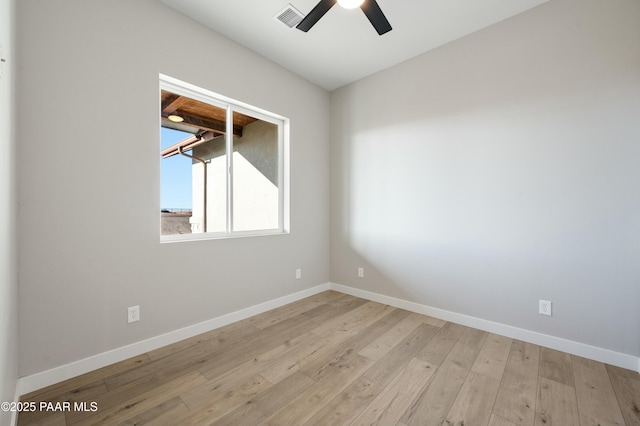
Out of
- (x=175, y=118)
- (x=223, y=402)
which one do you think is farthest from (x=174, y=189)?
(x=223, y=402)

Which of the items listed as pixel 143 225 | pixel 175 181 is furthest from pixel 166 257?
pixel 175 181

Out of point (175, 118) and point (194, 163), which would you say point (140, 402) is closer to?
point (194, 163)

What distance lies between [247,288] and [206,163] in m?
1.39

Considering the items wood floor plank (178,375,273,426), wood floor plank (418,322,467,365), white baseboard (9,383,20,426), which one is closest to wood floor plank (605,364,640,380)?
wood floor plank (418,322,467,365)

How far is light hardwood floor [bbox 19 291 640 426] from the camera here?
151 cm

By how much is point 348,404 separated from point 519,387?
3.77 ft

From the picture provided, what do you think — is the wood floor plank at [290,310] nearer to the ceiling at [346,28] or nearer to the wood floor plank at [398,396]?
the wood floor plank at [398,396]

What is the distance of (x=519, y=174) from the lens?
241 cm

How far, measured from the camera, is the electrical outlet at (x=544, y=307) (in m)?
2.28

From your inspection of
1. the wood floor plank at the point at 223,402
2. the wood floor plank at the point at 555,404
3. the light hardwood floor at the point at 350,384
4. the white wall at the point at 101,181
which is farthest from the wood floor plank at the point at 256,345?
the wood floor plank at the point at 555,404

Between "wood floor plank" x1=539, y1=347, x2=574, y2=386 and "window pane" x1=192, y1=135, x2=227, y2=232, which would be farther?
"window pane" x1=192, y1=135, x2=227, y2=232

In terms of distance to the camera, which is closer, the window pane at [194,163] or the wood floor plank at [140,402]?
the wood floor plank at [140,402]

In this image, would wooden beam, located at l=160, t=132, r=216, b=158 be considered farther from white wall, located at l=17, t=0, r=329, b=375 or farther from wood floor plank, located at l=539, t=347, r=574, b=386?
wood floor plank, located at l=539, t=347, r=574, b=386

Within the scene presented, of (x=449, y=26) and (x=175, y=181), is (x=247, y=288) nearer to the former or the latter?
(x=175, y=181)
